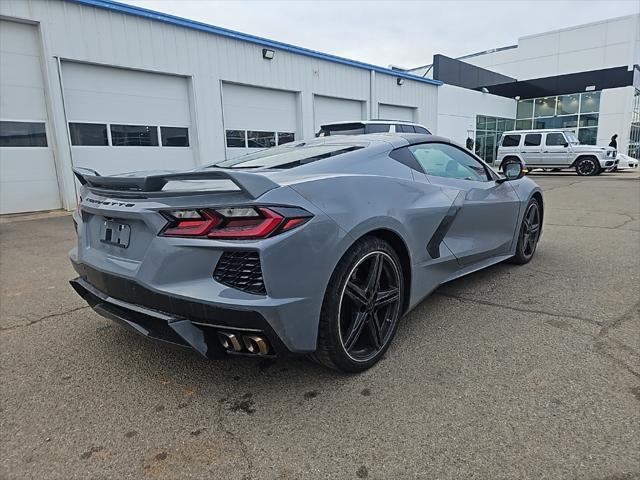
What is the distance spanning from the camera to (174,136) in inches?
462

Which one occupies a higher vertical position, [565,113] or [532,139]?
[565,113]

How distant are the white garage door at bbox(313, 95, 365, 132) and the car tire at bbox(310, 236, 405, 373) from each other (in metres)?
13.2

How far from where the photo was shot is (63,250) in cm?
605

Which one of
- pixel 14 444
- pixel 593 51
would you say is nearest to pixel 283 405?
pixel 14 444

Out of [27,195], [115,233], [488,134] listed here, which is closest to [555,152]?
[488,134]

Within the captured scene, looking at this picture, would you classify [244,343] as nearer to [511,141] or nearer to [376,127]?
[376,127]

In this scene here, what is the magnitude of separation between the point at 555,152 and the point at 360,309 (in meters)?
19.5

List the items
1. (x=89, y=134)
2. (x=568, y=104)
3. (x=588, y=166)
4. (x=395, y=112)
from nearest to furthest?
(x=89, y=134) → (x=588, y=166) → (x=395, y=112) → (x=568, y=104)

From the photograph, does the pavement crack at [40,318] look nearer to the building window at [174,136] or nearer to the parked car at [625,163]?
the building window at [174,136]

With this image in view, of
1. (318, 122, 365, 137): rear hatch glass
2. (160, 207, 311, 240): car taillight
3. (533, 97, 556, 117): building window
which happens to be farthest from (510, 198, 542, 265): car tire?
(533, 97, 556, 117): building window

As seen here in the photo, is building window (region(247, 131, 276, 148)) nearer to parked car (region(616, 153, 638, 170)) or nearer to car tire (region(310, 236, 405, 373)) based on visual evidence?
car tire (region(310, 236, 405, 373))

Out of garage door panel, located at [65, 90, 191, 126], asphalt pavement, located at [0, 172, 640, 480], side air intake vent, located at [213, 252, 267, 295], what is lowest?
asphalt pavement, located at [0, 172, 640, 480]

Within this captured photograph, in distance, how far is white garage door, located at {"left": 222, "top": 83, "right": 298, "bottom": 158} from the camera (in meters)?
12.8

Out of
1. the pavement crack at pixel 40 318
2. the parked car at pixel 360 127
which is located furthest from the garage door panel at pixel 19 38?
the pavement crack at pixel 40 318
